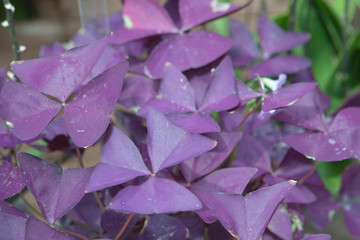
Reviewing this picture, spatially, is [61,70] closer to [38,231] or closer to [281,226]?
[38,231]

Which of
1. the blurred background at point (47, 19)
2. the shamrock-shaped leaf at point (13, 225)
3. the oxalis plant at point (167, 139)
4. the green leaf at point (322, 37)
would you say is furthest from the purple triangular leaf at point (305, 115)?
the blurred background at point (47, 19)

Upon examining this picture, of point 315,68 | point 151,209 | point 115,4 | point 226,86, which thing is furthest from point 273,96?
point 115,4

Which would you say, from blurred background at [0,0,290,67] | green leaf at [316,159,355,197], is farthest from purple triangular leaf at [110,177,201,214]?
blurred background at [0,0,290,67]

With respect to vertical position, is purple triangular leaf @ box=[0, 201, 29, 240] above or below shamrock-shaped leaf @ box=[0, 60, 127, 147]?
below

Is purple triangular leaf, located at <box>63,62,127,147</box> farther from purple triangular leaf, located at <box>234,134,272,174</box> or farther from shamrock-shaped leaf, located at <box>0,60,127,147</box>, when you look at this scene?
purple triangular leaf, located at <box>234,134,272,174</box>

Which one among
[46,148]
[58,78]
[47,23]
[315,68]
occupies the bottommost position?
[47,23]

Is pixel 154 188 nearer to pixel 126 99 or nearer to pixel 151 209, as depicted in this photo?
pixel 151 209

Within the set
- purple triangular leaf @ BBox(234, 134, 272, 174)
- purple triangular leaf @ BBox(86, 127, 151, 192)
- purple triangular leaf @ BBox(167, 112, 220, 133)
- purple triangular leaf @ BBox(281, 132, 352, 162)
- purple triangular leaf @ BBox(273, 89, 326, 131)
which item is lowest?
purple triangular leaf @ BBox(234, 134, 272, 174)
